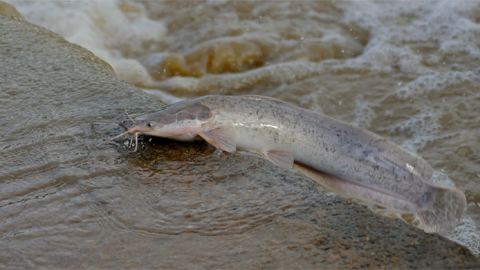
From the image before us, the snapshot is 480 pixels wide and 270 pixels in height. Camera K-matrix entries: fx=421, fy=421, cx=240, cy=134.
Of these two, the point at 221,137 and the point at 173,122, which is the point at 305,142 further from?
the point at 173,122

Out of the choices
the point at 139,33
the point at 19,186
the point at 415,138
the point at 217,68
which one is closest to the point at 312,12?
the point at 217,68

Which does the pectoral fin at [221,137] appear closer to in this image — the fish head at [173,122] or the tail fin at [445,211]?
the fish head at [173,122]

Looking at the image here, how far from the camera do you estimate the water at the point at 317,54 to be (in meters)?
5.24

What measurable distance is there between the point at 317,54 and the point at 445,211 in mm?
4325

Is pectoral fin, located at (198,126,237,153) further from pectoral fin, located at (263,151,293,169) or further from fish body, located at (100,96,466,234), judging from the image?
pectoral fin, located at (263,151,293,169)

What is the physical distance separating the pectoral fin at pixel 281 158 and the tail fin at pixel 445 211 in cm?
91

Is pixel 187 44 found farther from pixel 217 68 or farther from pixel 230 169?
pixel 230 169

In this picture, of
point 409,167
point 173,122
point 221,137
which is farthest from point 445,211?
point 173,122

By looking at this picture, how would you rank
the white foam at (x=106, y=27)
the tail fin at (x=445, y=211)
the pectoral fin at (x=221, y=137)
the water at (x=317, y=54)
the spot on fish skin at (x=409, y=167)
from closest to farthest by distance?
the tail fin at (x=445, y=211) < the spot on fish skin at (x=409, y=167) < the pectoral fin at (x=221, y=137) < the water at (x=317, y=54) < the white foam at (x=106, y=27)

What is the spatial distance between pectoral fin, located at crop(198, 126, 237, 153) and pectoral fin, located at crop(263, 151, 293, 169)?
0.25 metres

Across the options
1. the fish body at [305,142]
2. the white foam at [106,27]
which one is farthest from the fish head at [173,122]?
the white foam at [106,27]

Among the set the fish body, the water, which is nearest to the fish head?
the fish body

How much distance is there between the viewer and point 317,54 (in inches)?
257

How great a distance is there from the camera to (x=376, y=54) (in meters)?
6.47
